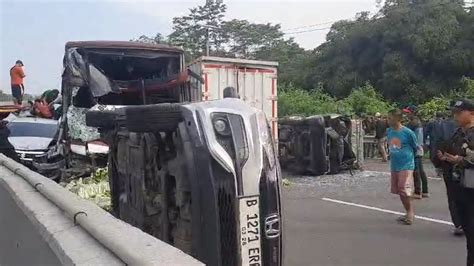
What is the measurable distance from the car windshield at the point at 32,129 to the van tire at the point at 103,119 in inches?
334

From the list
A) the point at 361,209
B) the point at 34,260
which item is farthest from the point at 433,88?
the point at 34,260

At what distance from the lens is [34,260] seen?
11.7 ft

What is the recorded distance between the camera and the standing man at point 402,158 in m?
8.20

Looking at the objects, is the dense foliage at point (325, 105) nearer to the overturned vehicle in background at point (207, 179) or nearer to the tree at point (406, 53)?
the tree at point (406, 53)

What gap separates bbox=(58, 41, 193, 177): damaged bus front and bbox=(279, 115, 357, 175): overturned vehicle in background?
11.3 feet

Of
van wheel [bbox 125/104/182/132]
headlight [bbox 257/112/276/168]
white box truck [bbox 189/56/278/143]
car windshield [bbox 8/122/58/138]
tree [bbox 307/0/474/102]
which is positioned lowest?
car windshield [bbox 8/122/58/138]

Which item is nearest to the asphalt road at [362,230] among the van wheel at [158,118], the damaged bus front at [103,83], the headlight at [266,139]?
the headlight at [266,139]

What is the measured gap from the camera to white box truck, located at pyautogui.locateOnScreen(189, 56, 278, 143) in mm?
12078

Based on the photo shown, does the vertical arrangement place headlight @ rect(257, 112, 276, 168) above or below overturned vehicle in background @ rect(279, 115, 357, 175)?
above

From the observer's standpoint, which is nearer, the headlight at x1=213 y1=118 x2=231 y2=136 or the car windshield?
the headlight at x1=213 y1=118 x2=231 y2=136

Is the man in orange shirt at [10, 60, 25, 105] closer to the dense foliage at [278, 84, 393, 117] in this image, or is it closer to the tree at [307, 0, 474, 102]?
the dense foliage at [278, 84, 393, 117]

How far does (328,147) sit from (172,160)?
1033cm

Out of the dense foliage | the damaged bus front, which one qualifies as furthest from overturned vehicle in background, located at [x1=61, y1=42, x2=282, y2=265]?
the dense foliage

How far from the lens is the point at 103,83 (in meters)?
11.9
